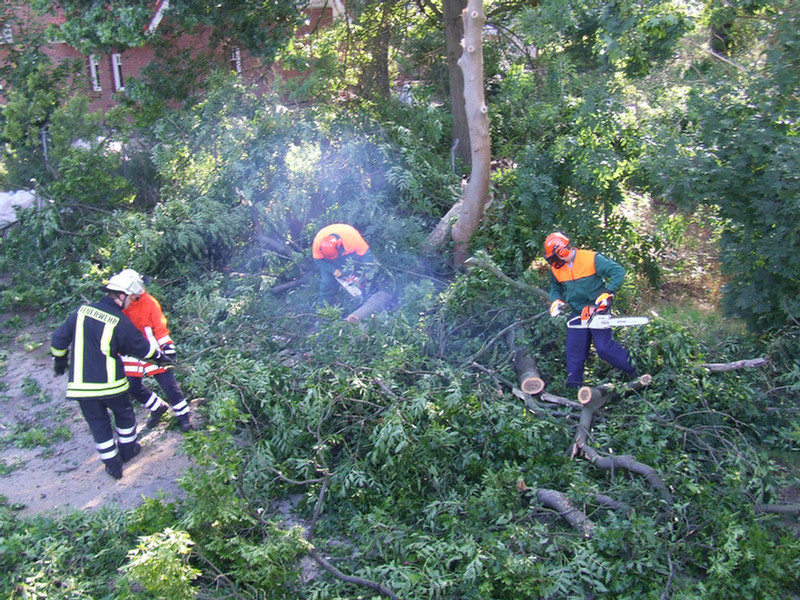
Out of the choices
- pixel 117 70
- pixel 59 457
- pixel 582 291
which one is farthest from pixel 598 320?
pixel 117 70

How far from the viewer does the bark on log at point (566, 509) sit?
160 inches

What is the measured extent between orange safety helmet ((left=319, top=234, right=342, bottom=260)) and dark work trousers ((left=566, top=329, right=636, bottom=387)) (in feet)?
8.41

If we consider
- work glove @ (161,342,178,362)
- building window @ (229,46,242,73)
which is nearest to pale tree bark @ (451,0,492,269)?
work glove @ (161,342,178,362)

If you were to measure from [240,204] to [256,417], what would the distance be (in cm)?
389

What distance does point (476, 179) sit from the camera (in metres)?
7.30

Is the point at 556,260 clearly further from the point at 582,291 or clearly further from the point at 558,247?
the point at 582,291

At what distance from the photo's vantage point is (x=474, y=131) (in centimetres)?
723

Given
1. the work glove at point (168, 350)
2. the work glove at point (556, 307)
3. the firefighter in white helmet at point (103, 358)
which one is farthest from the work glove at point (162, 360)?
the work glove at point (556, 307)

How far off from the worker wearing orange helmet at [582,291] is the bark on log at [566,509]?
1.41 metres

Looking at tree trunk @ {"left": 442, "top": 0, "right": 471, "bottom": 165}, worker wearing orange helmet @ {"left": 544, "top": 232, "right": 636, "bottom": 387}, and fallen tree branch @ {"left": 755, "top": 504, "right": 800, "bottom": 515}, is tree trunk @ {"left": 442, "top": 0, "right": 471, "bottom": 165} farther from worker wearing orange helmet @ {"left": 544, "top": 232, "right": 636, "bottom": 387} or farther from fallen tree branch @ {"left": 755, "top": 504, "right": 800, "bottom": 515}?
fallen tree branch @ {"left": 755, "top": 504, "right": 800, "bottom": 515}

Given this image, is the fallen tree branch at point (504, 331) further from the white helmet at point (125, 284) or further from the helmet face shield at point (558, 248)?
the white helmet at point (125, 284)

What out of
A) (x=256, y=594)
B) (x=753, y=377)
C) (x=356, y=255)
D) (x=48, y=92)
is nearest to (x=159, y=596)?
(x=256, y=594)

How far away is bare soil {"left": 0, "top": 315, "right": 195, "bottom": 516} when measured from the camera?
5.00 metres

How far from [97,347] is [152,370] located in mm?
692
